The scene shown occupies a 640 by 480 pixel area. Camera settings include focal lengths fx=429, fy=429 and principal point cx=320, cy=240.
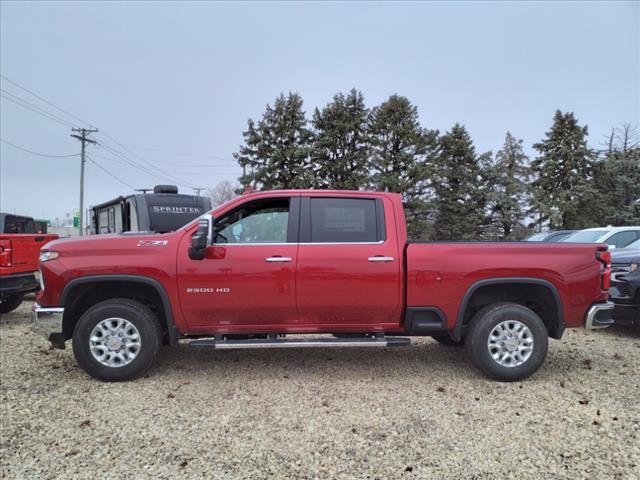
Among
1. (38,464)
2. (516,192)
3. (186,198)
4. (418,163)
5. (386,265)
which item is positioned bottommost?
(38,464)

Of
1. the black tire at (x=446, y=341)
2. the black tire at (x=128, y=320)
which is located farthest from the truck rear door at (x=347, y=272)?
the black tire at (x=128, y=320)

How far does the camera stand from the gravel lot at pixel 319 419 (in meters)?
2.81

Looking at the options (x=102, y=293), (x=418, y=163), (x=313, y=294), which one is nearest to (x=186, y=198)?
(x=102, y=293)

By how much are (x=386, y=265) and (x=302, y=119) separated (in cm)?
2491

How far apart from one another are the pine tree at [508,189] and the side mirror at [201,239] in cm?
2488

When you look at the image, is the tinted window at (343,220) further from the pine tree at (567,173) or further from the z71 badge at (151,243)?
the pine tree at (567,173)

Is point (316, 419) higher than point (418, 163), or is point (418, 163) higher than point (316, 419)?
point (418, 163)

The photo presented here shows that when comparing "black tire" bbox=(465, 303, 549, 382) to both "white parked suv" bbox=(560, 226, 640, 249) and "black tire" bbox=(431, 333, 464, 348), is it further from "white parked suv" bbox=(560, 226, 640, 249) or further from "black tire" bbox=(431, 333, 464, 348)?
"white parked suv" bbox=(560, 226, 640, 249)

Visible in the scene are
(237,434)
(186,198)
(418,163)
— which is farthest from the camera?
(418,163)

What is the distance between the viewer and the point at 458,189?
27.0 m

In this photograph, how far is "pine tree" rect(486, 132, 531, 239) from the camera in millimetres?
26453

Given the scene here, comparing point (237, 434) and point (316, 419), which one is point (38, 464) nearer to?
point (237, 434)

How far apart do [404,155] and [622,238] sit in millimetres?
17750

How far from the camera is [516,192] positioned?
26859mm
